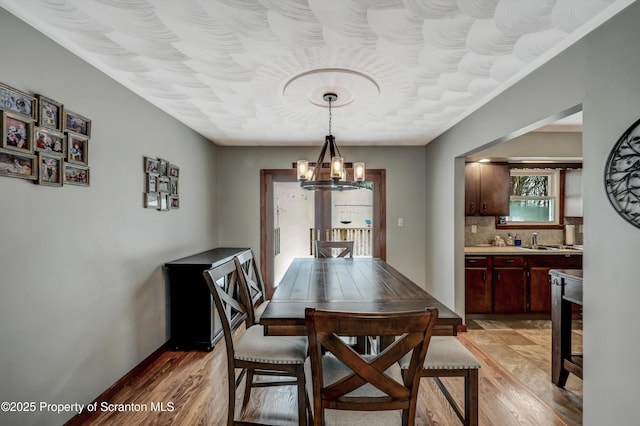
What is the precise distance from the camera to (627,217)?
1.58 meters

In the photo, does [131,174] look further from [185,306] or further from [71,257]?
[185,306]

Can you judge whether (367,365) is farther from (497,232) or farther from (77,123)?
(497,232)

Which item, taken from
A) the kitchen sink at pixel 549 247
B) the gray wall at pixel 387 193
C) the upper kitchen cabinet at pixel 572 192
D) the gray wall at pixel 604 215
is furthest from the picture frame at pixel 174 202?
the upper kitchen cabinet at pixel 572 192

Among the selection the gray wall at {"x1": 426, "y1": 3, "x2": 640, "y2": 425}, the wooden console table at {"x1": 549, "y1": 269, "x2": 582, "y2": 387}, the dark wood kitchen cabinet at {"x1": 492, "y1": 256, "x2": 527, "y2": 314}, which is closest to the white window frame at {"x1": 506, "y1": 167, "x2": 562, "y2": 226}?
the dark wood kitchen cabinet at {"x1": 492, "y1": 256, "x2": 527, "y2": 314}

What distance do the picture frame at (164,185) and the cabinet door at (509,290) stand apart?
3.97 meters

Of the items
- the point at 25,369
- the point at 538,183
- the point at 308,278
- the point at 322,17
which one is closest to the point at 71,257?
the point at 25,369

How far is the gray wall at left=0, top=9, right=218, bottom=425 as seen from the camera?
167 centimetres

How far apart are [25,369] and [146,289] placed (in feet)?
3.91

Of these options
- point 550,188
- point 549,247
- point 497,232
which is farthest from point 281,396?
point 550,188

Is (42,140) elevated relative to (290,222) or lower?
elevated

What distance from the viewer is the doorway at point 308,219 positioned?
4.94 meters

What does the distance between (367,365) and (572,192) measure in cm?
474

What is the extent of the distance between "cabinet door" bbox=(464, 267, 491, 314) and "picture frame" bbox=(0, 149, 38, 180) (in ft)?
14.0

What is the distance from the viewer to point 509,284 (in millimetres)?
4086
